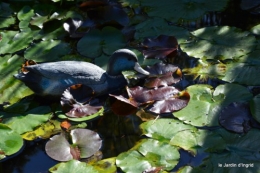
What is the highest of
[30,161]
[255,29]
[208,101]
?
[255,29]

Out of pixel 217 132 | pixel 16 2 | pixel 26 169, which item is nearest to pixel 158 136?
pixel 217 132

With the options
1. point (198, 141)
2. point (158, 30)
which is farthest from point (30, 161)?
point (158, 30)

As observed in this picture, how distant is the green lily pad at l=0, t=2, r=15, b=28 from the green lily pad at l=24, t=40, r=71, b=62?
0.64 metres

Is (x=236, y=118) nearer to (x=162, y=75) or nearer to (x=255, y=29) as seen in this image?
(x=162, y=75)

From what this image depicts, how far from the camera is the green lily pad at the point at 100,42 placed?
14.1 ft

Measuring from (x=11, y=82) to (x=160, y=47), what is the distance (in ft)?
4.36

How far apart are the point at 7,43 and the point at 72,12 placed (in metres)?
0.81

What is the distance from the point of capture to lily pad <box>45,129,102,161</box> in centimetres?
322

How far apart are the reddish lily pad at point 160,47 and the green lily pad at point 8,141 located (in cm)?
139

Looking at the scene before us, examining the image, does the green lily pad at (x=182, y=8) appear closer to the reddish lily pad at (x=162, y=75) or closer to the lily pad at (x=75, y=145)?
the reddish lily pad at (x=162, y=75)

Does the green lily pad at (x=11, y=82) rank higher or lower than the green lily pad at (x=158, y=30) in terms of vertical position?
lower

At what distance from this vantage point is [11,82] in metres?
4.00

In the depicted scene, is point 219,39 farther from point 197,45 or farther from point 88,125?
point 88,125

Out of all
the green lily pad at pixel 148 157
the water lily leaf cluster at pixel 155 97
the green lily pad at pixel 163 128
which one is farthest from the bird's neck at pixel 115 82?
the green lily pad at pixel 148 157
